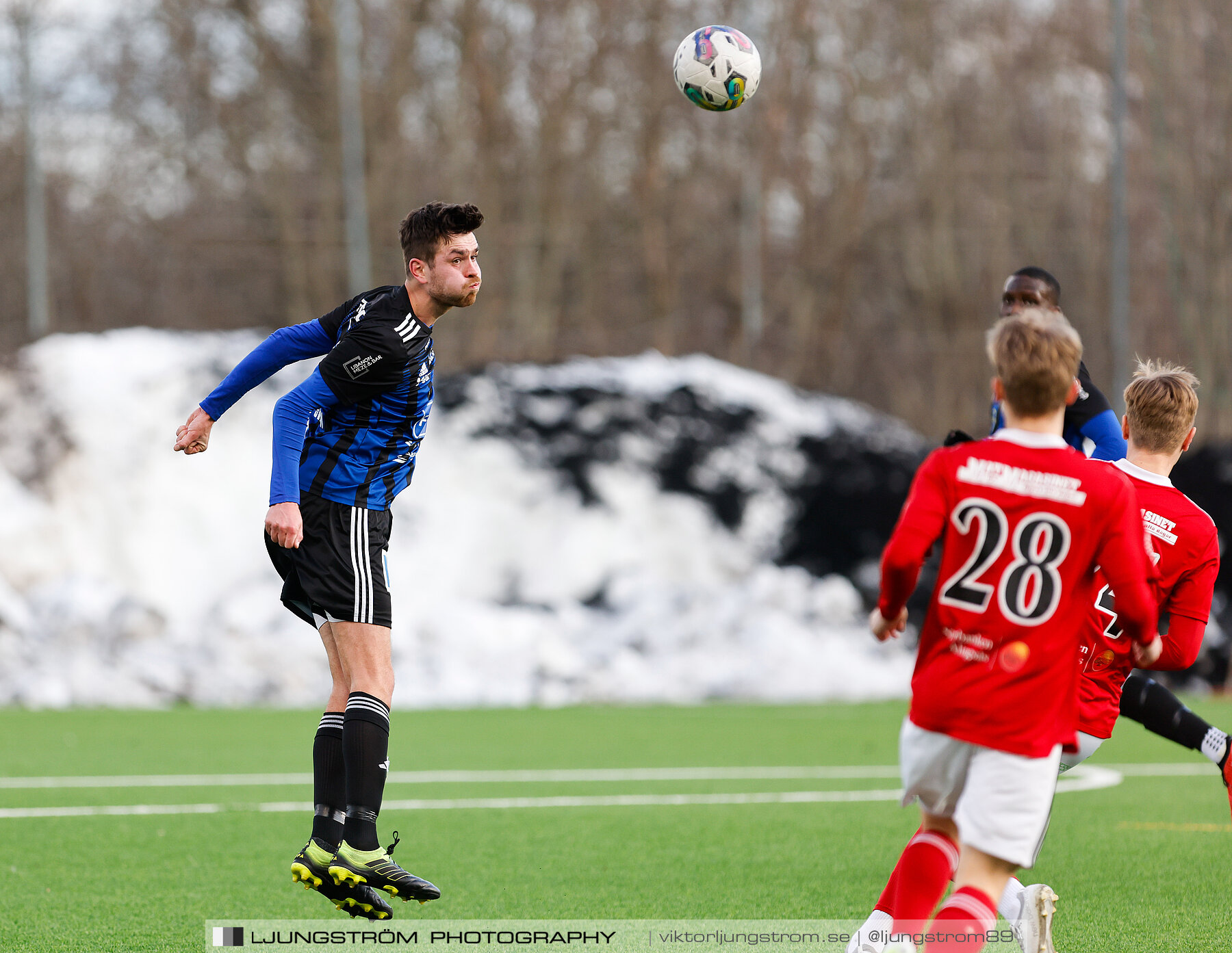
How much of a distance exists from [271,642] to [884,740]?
6.58m

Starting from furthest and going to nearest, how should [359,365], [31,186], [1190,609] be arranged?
1. [31,186]
2. [359,365]
3. [1190,609]

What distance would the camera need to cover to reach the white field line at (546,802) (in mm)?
7918

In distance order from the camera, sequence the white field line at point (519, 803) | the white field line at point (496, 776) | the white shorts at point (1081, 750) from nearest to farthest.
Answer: the white shorts at point (1081, 750) < the white field line at point (519, 803) < the white field line at point (496, 776)

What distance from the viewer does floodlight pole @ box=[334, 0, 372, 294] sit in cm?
2152

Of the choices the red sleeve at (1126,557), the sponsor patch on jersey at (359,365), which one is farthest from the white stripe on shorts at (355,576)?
the red sleeve at (1126,557)

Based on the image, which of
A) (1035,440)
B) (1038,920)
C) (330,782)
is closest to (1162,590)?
(1038,920)

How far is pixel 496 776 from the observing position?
9430 millimetres

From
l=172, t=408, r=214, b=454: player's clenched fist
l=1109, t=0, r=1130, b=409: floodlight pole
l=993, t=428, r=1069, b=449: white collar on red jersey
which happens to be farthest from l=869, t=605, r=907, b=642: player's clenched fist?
l=1109, t=0, r=1130, b=409: floodlight pole

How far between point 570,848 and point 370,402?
106 inches

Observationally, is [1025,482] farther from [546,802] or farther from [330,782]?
[546,802]

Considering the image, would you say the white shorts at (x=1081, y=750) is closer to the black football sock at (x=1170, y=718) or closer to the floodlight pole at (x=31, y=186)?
the black football sock at (x=1170, y=718)

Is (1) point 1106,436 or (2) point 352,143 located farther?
(2) point 352,143

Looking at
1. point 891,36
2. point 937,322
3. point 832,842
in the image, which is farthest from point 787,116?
point 832,842

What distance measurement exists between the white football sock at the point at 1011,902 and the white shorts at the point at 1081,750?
41 centimetres
